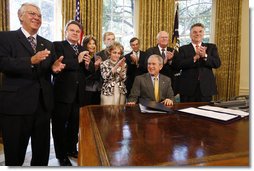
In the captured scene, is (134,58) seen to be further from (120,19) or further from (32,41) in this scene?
(120,19)

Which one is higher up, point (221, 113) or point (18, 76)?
point (18, 76)

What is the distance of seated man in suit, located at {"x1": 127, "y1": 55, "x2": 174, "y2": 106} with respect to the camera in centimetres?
233

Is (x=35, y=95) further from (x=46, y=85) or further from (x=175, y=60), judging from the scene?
(x=175, y=60)

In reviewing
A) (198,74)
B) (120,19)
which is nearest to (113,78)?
(198,74)

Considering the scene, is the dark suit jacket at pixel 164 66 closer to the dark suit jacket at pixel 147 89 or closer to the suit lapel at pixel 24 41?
the dark suit jacket at pixel 147 89

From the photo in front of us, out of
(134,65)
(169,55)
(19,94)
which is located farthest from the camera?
(134,65)

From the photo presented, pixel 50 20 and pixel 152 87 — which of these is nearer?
pixel 152 87

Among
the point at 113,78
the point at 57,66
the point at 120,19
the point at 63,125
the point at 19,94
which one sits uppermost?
the point at 120,19

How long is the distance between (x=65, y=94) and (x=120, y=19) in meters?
3.29

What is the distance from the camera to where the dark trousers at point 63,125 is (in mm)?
2430

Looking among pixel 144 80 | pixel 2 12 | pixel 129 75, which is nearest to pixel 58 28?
pixel 2 12

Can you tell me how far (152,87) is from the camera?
2.34 meters

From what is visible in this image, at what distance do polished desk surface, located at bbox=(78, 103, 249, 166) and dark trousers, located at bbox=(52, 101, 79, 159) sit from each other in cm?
111

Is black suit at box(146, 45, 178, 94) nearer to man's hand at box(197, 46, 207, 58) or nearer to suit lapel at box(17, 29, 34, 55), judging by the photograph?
man's hand at box(197, 46, 207, 58)
